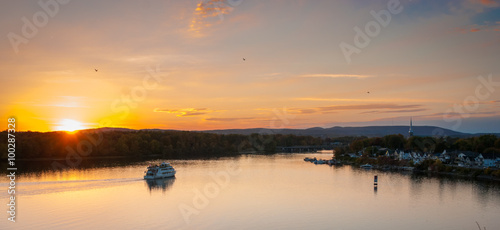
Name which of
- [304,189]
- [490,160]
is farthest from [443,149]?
[304,189]

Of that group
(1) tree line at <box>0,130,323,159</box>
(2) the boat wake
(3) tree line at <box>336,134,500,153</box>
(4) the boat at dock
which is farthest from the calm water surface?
(1) tree line at <box>0,130,323,159</box>

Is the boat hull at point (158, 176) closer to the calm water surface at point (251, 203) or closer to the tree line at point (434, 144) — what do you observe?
the calm water surface at point (251, 203)

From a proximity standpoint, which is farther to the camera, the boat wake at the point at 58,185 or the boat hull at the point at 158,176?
the boat hull at the point at 158,176

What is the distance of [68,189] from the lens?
20391 millimetres

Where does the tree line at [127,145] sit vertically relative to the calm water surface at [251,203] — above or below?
above

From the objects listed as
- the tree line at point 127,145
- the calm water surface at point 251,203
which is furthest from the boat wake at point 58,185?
the tree line at point 127,145

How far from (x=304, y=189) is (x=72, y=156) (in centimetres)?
3125

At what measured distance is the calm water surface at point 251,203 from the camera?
14.0 meters

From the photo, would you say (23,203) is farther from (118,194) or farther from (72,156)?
(72,156)

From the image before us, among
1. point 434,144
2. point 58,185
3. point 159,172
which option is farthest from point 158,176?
point 434,144

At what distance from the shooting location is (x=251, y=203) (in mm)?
17562

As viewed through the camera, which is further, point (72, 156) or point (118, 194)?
point (72, 156)

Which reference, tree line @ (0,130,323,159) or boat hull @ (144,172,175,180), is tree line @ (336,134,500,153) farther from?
boat hull @ (144,172,175,180)

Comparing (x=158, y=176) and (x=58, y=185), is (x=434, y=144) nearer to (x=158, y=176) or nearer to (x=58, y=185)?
(x=158, y=176)
